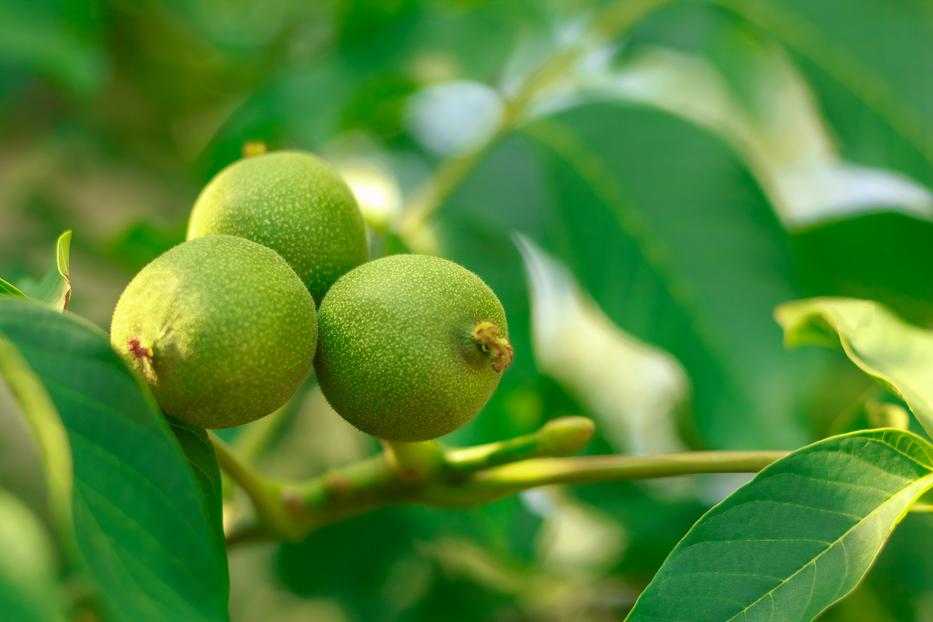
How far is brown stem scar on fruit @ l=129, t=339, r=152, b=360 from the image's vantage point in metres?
0.77

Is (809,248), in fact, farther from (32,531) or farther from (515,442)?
(32,531)

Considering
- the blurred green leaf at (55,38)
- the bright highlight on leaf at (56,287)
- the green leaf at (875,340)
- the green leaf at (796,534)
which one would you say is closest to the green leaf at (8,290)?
the bright highlight on leaf at (56,287)

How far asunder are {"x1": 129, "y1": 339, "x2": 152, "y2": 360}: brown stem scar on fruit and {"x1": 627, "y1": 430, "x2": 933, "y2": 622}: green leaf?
0.42 meters

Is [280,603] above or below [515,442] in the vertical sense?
below

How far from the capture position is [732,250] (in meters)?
1.48

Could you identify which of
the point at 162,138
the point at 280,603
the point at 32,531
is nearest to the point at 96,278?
the point at 162,138

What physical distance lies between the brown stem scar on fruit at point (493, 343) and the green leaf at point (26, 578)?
416 mm

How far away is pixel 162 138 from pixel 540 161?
131cm

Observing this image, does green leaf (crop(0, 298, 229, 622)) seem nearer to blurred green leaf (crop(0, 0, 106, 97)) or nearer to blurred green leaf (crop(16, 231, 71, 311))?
blurred green leaf (crop(16, 231, 71, 311))

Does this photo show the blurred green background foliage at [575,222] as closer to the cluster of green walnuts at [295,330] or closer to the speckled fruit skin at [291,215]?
the speckled fruit skin at [291,215]

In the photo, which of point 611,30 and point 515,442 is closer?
point 515,442

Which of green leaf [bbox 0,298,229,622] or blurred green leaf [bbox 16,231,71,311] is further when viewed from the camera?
blurred green leaf [bbox 16,231,71,311]

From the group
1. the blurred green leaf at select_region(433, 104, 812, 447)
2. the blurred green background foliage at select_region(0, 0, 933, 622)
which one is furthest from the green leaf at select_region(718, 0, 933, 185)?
the blurred green leaf at select_region(433, 104, 812, 447)

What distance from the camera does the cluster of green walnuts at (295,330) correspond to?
79cm
